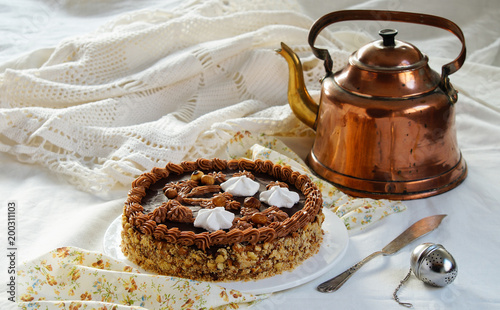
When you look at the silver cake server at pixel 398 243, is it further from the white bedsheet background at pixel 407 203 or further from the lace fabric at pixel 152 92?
the lace fabric at pixel 152 92

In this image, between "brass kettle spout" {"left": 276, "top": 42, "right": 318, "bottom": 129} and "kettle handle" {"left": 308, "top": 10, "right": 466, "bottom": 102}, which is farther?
"brass kettle spout" {"left": 276, "top": 42, "right": 318, "bottom": 129}

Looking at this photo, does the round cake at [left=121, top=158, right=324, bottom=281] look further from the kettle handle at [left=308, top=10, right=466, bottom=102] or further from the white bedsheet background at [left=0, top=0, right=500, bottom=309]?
the kettle handle at [left=308, top=10, right=466, bottom=102]

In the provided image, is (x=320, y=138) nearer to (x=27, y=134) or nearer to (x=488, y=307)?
(x=488, y=307)

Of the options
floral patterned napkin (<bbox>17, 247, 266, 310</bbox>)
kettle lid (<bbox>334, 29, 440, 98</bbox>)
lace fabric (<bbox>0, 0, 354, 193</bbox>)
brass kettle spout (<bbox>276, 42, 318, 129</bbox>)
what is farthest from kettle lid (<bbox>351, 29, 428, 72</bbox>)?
floral patterned napkin (<bbox>17, 247, 266, 310</bbox>)

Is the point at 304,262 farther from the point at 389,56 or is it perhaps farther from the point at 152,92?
the point at 152,92

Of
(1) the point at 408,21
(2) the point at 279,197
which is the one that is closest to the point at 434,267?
(2) the point at 279,197

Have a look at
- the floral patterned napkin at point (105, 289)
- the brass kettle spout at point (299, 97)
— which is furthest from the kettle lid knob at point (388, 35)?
the floral patterned napkin at point (105, 289)
